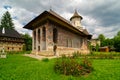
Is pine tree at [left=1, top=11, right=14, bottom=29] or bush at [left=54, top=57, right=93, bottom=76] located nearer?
bush at [left=54, top=57, right=93, bottom=76]

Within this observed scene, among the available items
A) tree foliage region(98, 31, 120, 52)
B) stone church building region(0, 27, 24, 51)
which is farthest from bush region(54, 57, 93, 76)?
tree foliage region(98, 31, 120, 52)

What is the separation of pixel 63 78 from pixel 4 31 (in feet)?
155

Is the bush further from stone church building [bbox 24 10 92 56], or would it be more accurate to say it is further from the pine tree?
the pine tree

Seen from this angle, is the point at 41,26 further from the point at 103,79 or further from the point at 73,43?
the point at 103,79

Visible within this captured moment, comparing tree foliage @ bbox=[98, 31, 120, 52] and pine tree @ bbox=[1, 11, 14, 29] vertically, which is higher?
pine tree @ bbox=[1, 11, 14, 29]

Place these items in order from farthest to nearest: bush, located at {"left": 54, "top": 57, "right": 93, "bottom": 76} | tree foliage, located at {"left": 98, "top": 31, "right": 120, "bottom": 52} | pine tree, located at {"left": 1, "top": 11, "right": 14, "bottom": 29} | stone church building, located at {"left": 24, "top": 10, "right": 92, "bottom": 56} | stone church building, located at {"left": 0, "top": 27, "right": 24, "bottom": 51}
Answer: pine tree, located at {"left": 1, "top": 11, "right": 14, "bottom": 29}, tree foliage, located at {"left": 98, "top": 31, "right": 120, "bottom": 52}, stone church building, located at {"left": 0, "top": 27, "right": 24, "bottom": 51}, stone church building, located at {"left": 24, "top": 10, "right": 92, "bottom": 56}, bush, located at {"left": 54, "top": 57, "right": 93, "bottom": 76}

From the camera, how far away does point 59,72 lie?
973 centimetres

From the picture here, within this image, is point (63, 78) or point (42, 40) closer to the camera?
point (63, 78)

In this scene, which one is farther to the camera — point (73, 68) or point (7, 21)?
point (7, 21)

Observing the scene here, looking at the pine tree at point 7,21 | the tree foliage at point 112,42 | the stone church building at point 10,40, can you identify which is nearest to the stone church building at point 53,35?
the stone church building at point 10,40

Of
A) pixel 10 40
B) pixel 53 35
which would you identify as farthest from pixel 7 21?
pixel 53 35

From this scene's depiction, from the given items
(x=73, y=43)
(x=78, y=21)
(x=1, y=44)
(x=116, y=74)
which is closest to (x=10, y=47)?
(x=1, y=44)

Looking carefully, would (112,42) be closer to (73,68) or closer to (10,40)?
(10,40)

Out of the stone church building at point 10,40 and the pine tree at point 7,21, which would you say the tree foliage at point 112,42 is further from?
the pine tree at point 7,21
